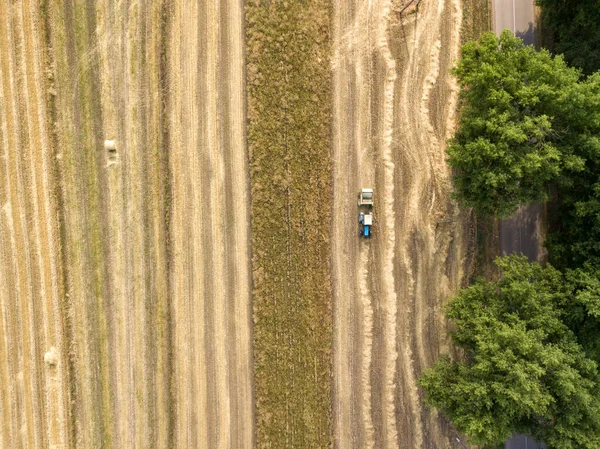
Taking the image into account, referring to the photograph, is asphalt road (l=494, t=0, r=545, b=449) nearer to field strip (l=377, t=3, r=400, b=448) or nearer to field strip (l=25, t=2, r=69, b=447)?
field strip (l=377, t=3, r=400, b=448)

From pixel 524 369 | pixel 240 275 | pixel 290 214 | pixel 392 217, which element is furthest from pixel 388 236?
pixel 524 369

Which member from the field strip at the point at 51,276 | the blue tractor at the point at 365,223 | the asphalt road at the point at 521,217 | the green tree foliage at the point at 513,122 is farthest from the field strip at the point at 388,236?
the field strip at the point at 51,276

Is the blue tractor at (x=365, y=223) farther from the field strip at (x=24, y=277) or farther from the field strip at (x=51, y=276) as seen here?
the field strip at (x=24, y=277)

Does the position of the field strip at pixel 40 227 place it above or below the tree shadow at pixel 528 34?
below

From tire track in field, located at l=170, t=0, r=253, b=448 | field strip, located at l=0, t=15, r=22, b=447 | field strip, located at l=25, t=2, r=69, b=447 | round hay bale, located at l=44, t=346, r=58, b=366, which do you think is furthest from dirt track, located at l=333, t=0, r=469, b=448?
field strip, located at l=0, t=15, r=22, b=447

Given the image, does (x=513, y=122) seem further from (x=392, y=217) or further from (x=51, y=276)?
(x=51, y=276)

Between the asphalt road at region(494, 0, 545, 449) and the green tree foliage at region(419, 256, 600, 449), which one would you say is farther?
the asphalt road at region(494, 0, 545, 449)
